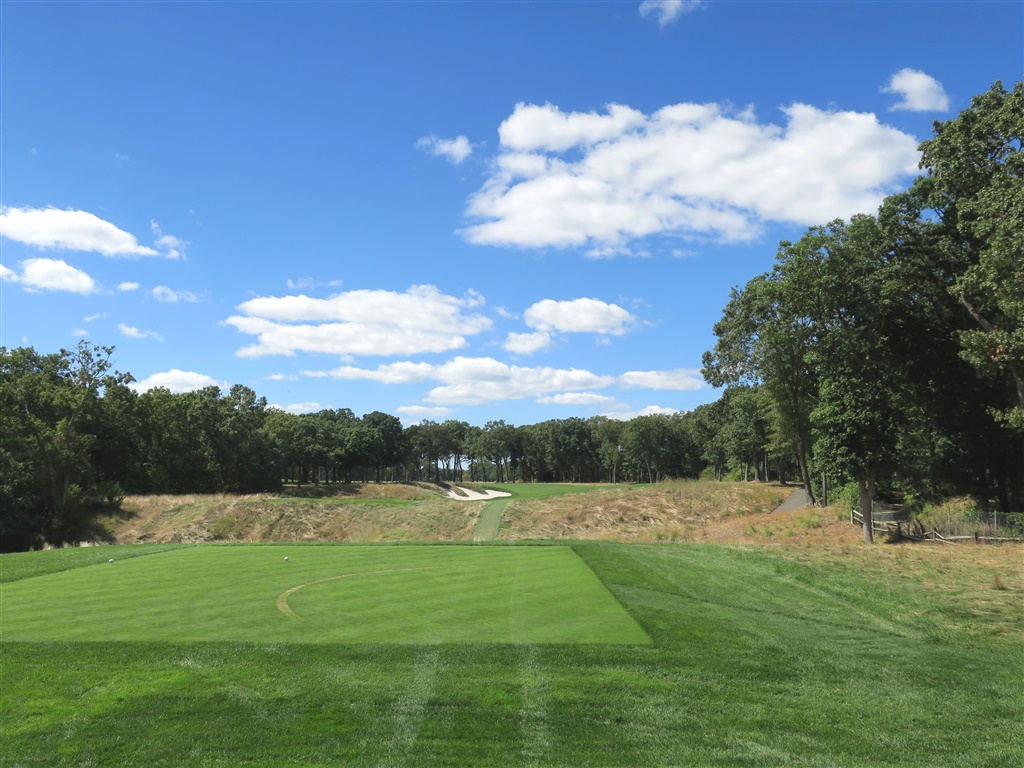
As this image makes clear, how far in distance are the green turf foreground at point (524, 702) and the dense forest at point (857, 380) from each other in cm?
1753

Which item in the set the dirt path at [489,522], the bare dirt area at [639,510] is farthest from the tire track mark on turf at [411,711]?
the bare dirt area at [639,510]

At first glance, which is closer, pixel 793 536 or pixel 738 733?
pixel 738 733

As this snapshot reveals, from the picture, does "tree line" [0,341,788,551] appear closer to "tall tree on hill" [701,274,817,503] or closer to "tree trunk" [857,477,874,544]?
"tall tree on hill" [701,274,817,503]

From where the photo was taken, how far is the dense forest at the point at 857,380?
84.3 feet

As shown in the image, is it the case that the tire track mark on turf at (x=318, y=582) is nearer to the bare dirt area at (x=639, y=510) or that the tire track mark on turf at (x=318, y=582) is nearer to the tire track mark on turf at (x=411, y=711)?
the tire track mark on turf at (x=411, y=711)

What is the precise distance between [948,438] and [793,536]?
10057mm

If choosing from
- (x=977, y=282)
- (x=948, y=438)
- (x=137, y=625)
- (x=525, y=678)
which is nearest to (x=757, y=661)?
(x=525, y=678)

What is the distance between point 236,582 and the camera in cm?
1523

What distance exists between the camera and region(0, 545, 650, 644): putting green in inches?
415

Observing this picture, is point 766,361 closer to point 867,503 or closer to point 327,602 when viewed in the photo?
point 867,503

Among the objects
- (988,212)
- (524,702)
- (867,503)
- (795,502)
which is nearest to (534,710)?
(524,702)

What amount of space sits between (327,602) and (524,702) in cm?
605

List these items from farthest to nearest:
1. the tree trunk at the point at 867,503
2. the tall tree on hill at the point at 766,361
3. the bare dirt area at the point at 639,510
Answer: the bare dirt area at the point at 639,510
the tall tree on hill at the point at 766,361
the tree trunk at the point at 867,503

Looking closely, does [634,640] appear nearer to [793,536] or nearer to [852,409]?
[852,409]
